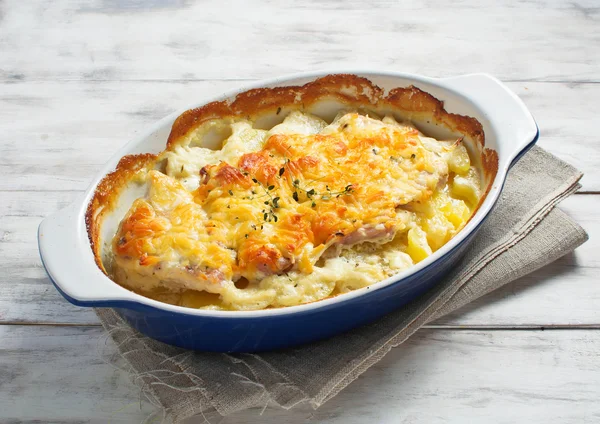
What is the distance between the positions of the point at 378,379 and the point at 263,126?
49.7 inches

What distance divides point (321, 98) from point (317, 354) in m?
1.23

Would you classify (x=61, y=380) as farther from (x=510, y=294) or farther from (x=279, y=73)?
(x=279, y=73)

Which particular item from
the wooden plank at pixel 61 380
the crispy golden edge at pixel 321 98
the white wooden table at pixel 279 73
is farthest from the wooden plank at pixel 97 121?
the wooden plank at pixel 61 380

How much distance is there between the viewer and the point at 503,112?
10.3ft

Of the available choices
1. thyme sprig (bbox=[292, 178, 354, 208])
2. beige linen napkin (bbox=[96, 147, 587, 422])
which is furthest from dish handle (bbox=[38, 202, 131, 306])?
thyme sprig (bbox=[292, 178, 354, 208])

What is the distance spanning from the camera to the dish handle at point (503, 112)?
3000 mm

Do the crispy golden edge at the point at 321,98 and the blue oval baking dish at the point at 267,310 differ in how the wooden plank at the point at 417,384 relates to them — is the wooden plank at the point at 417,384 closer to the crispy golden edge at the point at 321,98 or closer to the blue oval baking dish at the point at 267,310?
the blue oval baking dish at the point at 267,310

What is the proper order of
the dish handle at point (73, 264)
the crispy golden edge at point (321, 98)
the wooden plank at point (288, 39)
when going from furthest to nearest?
the wooden plank at point (288, 39)
the crispy golden edge at point (321, 98)
the dish handle at point (73, 264)

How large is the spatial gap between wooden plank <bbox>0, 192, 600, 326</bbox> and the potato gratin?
1.21 ft

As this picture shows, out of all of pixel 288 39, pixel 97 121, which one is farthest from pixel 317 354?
pixel 288 39

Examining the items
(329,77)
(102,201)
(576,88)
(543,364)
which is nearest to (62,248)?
(102,201)

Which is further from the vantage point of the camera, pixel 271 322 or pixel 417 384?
pixel 417 384

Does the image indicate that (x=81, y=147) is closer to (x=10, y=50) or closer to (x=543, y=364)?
(x=10, y=50)

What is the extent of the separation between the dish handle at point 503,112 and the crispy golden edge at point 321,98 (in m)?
0.08
